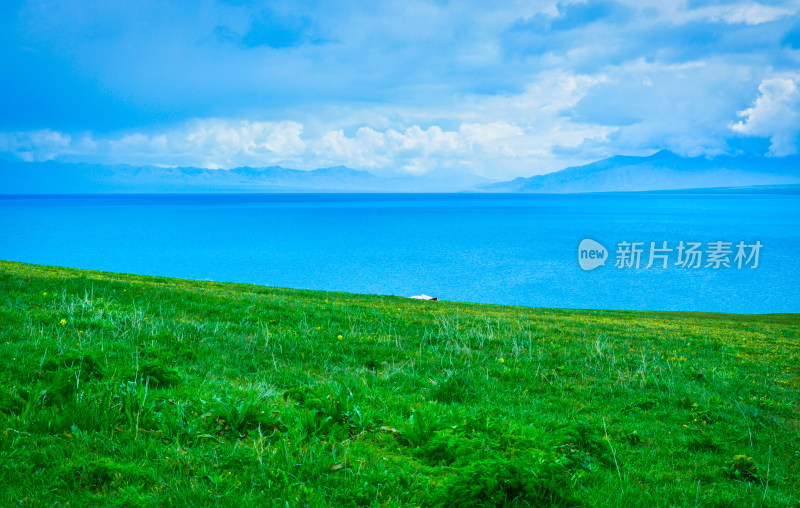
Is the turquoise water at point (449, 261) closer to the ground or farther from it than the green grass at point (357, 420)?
closer to the ground

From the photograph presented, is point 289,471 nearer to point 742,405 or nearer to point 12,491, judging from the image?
point 12,491

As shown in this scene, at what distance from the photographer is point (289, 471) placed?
5.12 metres

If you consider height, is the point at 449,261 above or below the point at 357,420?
below

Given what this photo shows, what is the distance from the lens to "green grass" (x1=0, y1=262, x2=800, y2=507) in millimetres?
4848

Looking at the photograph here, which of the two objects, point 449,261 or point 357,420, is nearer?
point 357,420

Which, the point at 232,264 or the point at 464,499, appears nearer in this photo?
the point at 464,499

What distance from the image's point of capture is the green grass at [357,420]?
485 cm

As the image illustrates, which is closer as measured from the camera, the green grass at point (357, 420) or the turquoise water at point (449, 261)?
the green grass at point (357, 420)

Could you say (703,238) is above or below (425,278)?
above

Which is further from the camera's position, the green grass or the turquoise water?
the turquoise water

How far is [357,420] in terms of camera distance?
6.30 m

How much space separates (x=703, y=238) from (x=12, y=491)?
583 ft

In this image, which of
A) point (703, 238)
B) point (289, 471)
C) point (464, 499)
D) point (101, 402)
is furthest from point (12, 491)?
point (703, 238)

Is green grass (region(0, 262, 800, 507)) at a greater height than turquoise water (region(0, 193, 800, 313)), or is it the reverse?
green grass (region(0, 262, 800, 507))
